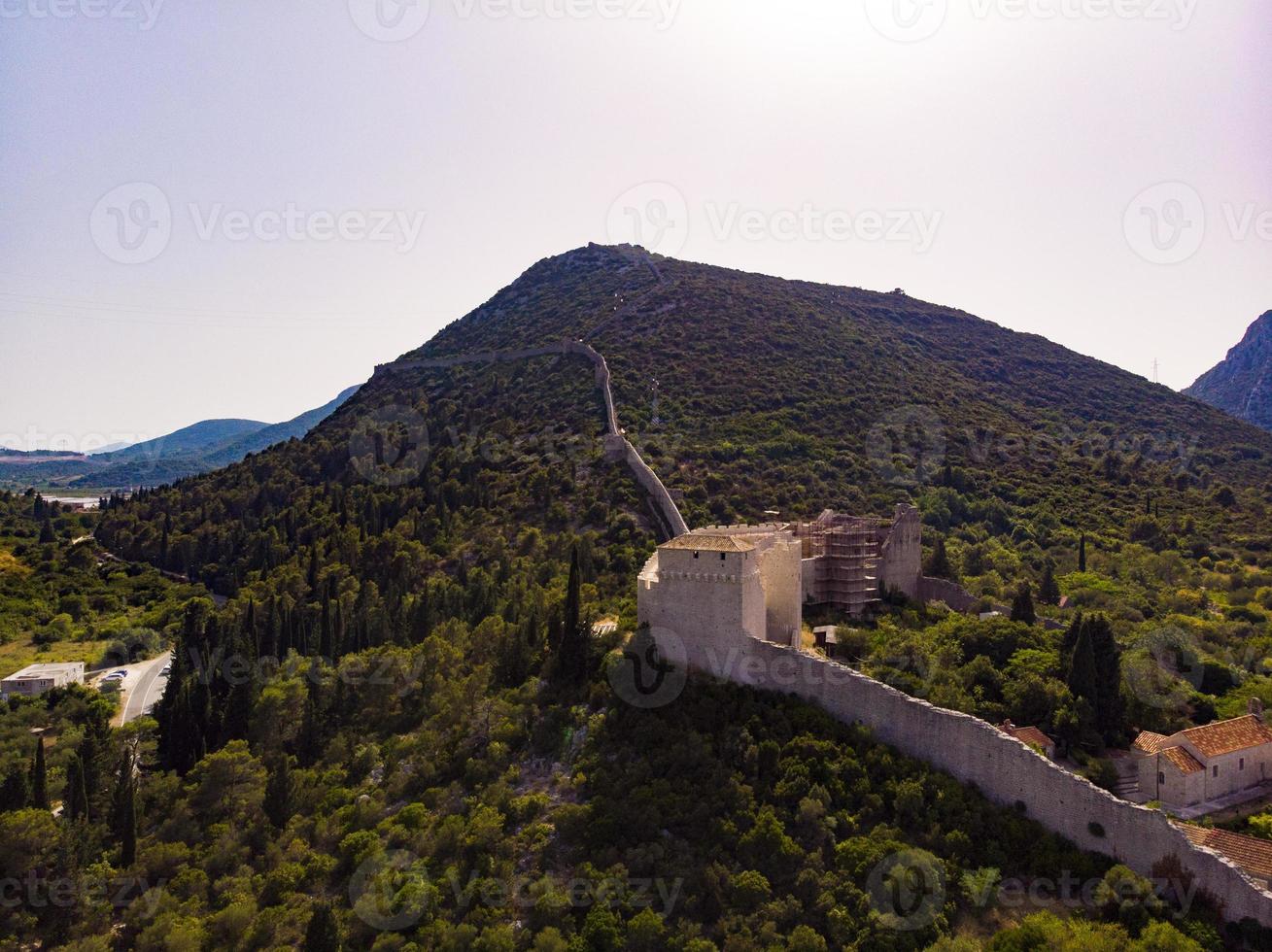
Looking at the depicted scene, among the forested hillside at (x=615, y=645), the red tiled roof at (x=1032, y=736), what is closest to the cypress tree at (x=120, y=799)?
the forested hillside at (x=615, y=645)

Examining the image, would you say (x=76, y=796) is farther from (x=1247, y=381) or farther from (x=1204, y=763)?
(x=1247, y=381)

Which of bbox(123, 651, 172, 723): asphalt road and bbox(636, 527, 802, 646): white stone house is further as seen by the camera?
bbox(123, 651, 172, 723): asphalt road

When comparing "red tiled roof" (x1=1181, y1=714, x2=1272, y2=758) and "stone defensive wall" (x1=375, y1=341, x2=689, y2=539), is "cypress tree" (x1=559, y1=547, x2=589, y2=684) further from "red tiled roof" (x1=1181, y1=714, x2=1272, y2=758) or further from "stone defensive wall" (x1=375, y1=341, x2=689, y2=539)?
"red tiled roof" (x1=1181, y1=714, x2=1272, y2=758)

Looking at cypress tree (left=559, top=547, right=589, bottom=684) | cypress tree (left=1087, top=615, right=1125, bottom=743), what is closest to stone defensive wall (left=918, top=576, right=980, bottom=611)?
cypress tree (left=1087, top=615, right=1125, bottom=743)

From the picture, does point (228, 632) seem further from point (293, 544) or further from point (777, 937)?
point (777, 937)

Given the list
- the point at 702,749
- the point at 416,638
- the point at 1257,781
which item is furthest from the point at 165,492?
the point at 1257,781

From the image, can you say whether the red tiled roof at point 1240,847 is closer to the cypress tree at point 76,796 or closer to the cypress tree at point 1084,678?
the cypress tree at point 1084,678

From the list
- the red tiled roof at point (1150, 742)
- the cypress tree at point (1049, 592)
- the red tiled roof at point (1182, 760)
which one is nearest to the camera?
the red tiled roof at point (1182, 760)
